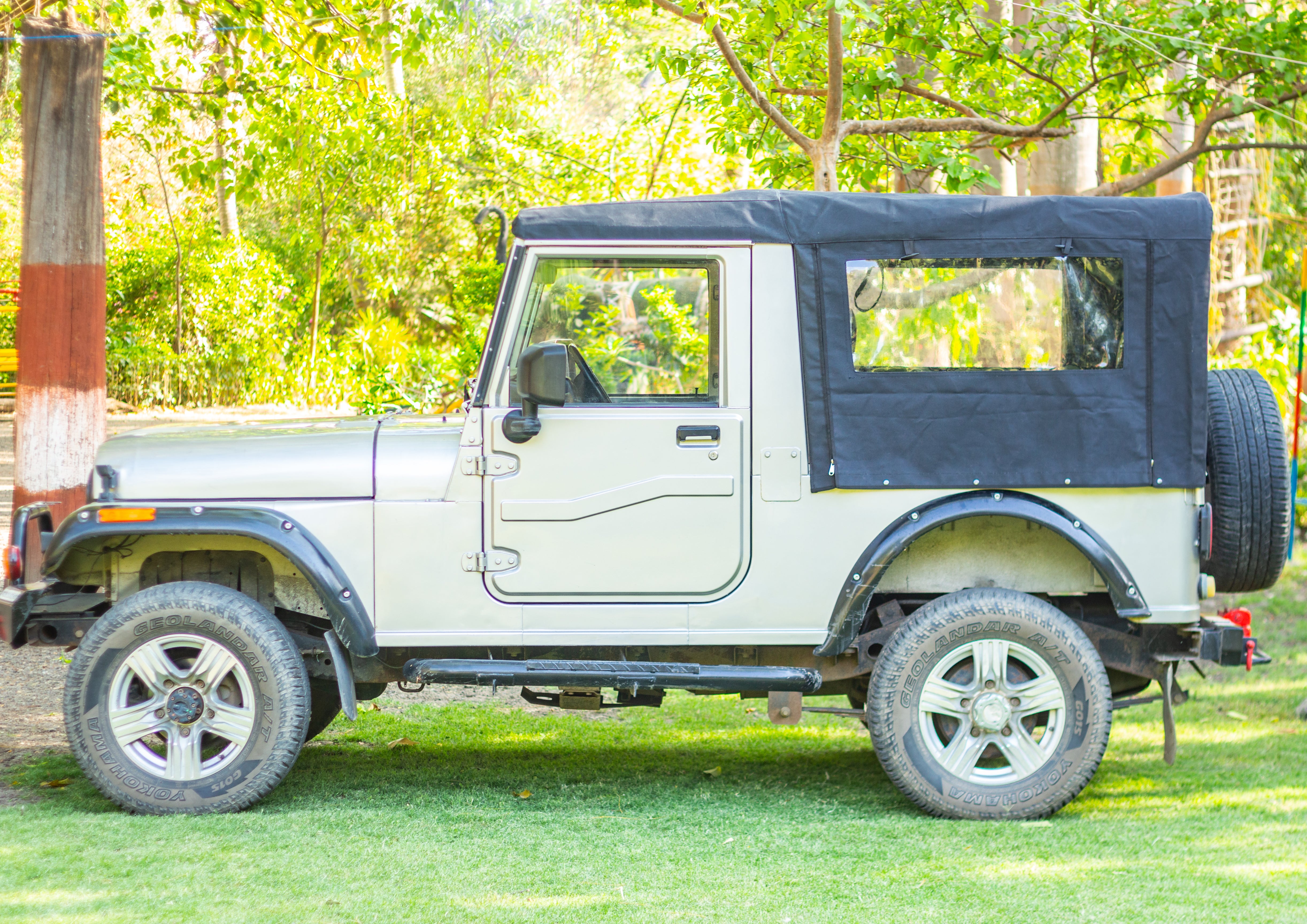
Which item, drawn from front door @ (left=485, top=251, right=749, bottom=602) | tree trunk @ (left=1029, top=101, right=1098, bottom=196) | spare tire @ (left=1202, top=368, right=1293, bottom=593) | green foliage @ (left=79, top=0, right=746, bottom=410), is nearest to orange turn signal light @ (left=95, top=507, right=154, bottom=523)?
front door @ (left=485, top=251, right=749, bottom=602)

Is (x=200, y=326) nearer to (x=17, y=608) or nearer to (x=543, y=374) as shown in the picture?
(x=17, y=608)

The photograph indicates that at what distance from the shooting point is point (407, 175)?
19.0 metres

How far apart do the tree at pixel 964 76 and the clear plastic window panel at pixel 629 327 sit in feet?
7.66

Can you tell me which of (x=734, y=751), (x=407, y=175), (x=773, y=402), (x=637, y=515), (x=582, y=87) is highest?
(x=582, y=87)

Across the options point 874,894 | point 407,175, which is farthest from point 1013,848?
point 407,175

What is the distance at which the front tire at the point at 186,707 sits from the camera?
4.46 m

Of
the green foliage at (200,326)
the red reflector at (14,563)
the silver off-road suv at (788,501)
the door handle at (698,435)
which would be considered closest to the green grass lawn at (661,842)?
the silver off-road suv at (788,501)

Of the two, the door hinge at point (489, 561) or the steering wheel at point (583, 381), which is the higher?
the steering wheel at point (583, 381)

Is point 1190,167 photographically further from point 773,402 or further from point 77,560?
point 77,560

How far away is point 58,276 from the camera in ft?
24.2

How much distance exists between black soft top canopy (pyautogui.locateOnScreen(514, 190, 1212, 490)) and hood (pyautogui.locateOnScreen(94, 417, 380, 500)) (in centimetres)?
104

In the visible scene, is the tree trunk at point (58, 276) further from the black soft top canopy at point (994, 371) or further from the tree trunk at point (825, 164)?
the tree trunk at point (825, 164)

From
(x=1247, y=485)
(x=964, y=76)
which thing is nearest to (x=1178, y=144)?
(x=964, y=76)

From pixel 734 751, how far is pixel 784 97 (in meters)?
6.02
